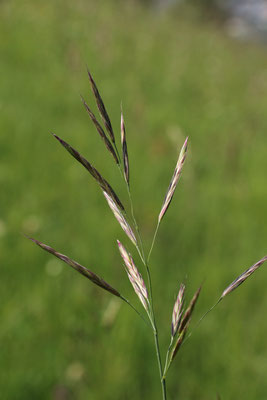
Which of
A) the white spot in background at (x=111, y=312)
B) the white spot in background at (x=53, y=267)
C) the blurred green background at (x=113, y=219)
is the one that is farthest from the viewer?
the white spot in background at (x=53, y=267)

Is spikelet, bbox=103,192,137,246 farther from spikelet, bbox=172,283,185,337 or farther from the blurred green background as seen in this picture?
the blurred green background

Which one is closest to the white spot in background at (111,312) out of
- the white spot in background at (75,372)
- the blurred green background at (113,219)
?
the blurred green background at (113,219)

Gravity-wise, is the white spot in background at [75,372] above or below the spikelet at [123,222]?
below

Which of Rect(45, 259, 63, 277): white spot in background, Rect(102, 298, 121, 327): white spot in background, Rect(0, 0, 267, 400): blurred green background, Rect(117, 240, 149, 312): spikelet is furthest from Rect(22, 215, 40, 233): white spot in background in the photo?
Rect(117, 240, 149, 312): spikelet

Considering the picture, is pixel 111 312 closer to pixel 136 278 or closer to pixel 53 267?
pixel 53 267

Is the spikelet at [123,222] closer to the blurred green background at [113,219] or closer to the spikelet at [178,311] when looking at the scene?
the spikelet at [178,311]

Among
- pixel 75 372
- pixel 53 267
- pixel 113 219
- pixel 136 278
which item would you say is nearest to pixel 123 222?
pixel 136 278
